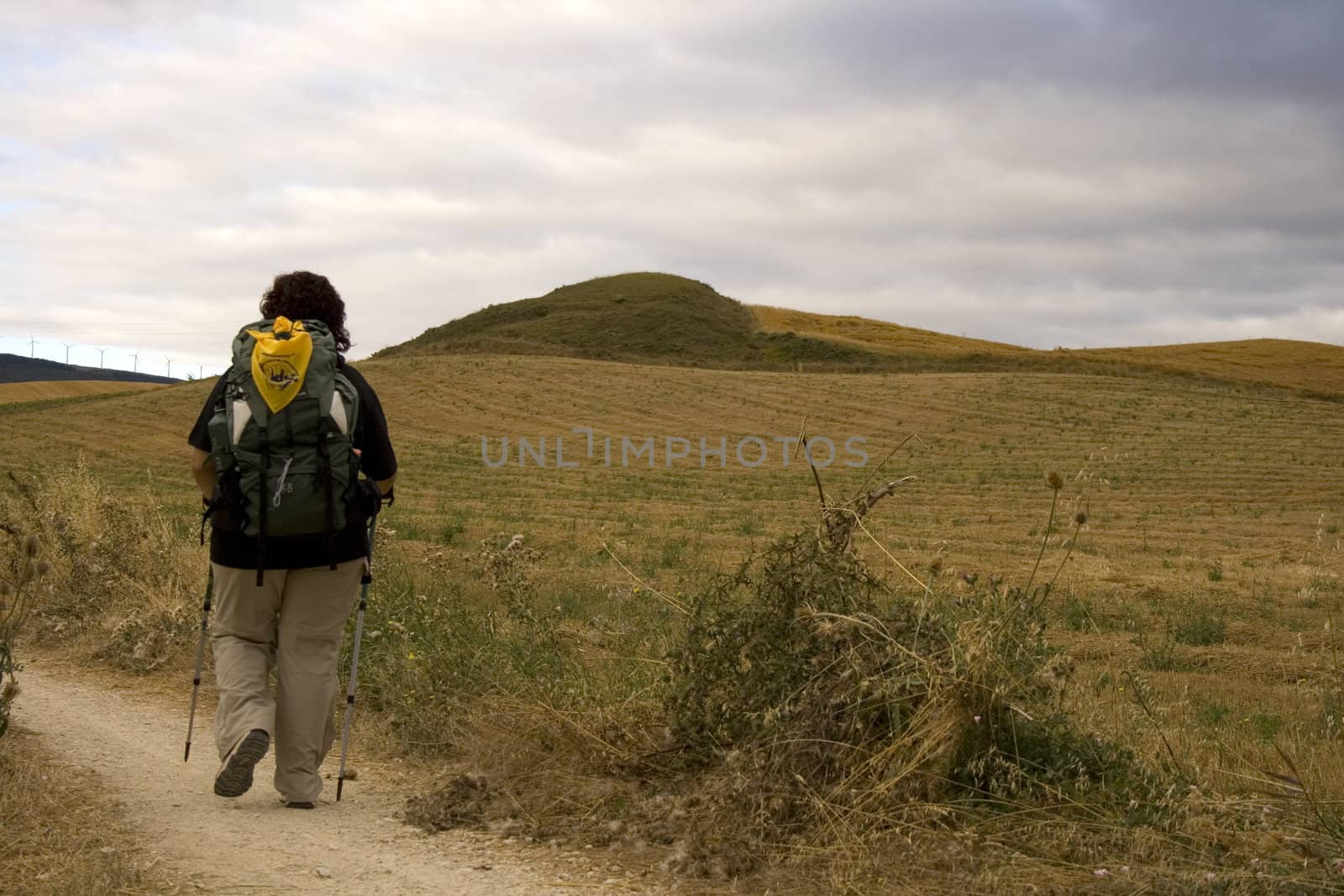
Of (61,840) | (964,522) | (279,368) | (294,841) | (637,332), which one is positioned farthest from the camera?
(637,332)

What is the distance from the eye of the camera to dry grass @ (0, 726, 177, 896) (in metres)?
3.74

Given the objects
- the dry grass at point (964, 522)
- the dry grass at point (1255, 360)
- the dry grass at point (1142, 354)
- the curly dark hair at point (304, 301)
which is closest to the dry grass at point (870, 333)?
the dry grass at point (1142, 354)

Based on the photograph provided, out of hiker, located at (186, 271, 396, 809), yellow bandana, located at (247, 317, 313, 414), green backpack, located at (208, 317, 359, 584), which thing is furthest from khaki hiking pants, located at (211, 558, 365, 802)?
yellow bandana, located at (247, 317, 313, 414)

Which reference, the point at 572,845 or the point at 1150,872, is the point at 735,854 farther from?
the point at 1150,872

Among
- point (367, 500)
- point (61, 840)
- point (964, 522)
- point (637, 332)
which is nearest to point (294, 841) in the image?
point (61, 840)

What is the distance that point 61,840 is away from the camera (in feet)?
13.6

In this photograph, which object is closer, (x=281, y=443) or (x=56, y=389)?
(x=281, y=443)

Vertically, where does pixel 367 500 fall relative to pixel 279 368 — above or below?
below

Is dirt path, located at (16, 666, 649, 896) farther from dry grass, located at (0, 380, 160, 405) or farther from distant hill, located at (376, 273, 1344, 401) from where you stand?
dry grass, located at (0, 380, 160, 405)

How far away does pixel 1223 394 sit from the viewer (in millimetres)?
46656

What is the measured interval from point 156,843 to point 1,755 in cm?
115

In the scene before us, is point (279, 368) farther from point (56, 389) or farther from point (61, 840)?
point (56, 389)

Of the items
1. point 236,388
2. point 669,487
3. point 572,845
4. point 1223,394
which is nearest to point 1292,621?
point 572,845

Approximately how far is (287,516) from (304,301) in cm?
94
